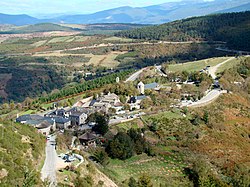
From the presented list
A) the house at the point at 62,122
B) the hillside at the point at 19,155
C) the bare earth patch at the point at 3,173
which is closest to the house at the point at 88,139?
A: the hillside at the point at 19,155

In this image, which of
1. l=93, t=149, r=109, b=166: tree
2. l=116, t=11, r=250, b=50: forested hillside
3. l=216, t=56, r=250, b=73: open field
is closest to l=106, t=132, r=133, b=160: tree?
l=93, t=149, r=109, b=166: tree

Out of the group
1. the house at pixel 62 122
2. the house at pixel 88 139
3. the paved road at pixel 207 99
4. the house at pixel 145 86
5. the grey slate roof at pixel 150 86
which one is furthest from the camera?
the grey slate roof at pixel 150 86

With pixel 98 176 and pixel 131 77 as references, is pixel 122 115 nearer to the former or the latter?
pixel 98 176

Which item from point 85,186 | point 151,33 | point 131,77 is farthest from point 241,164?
point 151,33

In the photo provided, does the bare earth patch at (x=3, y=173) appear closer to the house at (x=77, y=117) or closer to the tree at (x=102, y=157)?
the tree at (x=102, y=157)

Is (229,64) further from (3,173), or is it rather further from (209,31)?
(3,173)
